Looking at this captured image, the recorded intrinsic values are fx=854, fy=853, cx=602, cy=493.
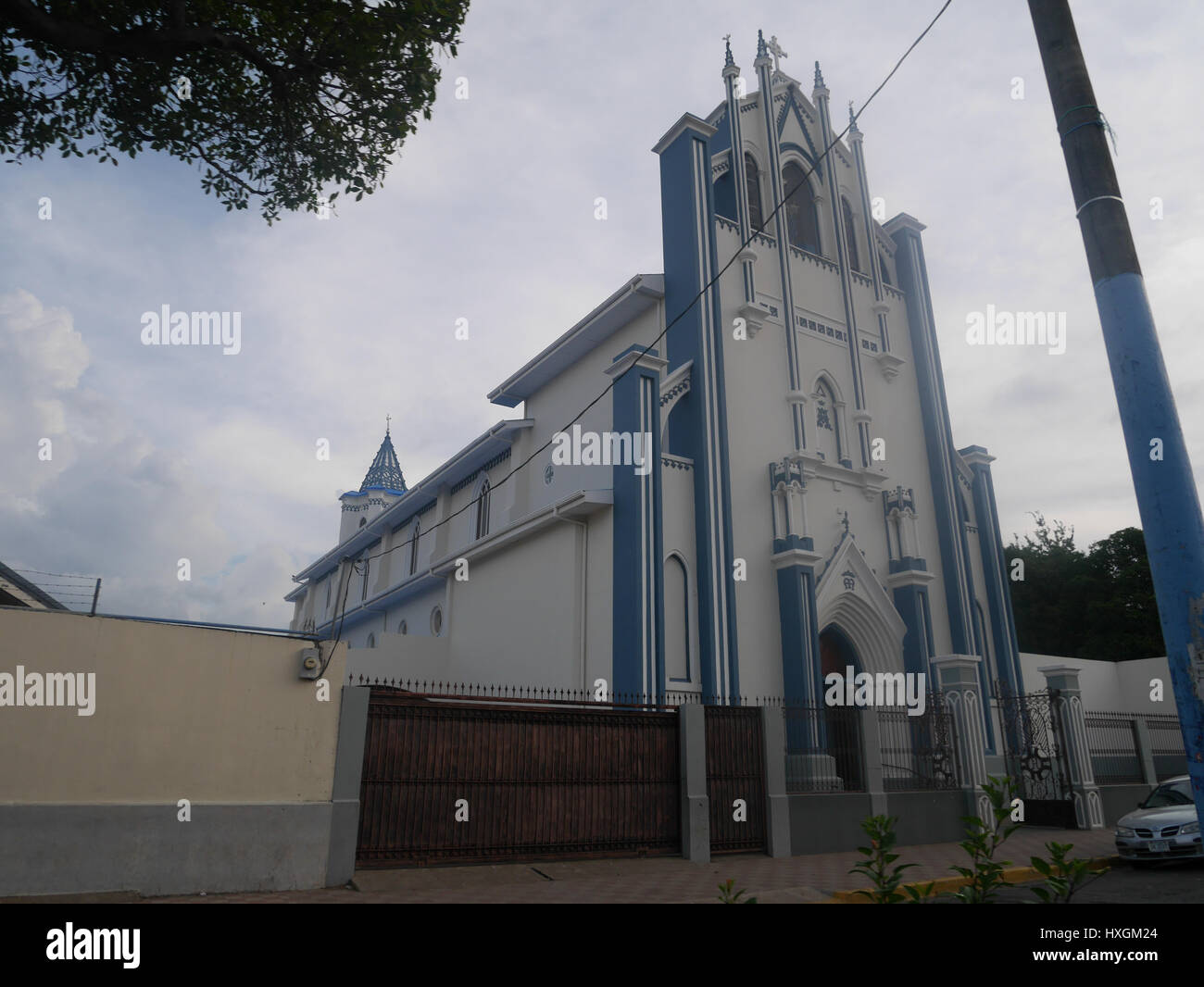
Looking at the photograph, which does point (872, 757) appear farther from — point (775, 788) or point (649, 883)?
point (649, 883)

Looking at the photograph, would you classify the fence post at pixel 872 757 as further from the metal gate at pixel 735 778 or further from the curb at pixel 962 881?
the curb at pixel 962 881

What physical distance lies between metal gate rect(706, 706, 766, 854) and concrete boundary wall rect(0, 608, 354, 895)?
5.11 metres

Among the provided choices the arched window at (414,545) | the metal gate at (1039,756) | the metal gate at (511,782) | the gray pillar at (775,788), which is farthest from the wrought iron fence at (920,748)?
the arched window at (414,545)

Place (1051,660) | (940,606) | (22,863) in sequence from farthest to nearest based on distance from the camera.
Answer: (1051,660), (940,606), (22,863)

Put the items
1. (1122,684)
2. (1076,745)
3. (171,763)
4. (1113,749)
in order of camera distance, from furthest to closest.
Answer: (1122,684) < (1113,749) < (1076,745) < (171,763)

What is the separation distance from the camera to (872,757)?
44.0ft

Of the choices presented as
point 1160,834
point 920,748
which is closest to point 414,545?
point 920,748

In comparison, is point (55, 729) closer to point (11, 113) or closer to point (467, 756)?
point (467, 756)

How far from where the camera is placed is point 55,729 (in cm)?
810

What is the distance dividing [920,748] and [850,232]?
1281cm

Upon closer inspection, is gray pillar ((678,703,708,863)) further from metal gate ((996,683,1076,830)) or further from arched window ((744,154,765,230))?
arched window ((744,154,765,230))

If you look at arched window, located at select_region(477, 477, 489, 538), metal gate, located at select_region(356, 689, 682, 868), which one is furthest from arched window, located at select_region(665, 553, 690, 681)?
arched window, located at select_region(477, 477, 489, 538)

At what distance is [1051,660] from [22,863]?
24223 mm
